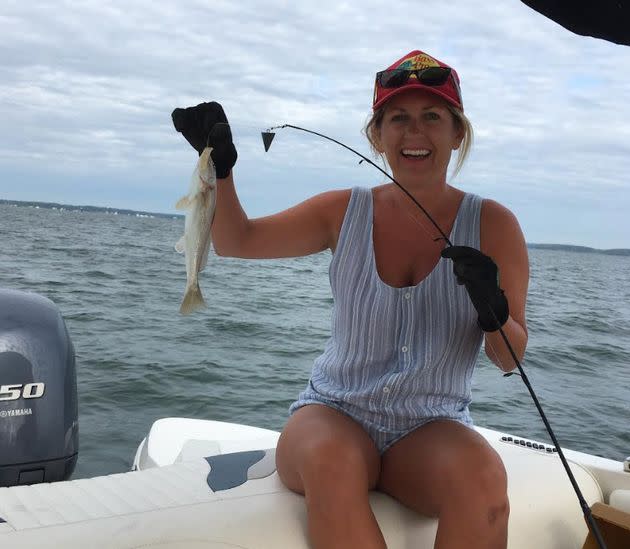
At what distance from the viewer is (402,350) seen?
2.36 metres

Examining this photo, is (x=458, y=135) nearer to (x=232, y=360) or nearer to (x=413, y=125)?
(x=413, y=125)

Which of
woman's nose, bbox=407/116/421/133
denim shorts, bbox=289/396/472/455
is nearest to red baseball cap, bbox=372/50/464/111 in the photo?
woman's nose, bbox=407/116/421/133

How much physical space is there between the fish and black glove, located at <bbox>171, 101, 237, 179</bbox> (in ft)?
0.10

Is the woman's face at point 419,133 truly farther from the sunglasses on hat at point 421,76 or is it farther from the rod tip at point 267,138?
the rod tip at point 267,138

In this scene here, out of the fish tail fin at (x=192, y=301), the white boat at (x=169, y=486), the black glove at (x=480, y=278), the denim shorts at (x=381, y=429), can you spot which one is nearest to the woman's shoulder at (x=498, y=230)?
the black glove at (x=480, y=278)

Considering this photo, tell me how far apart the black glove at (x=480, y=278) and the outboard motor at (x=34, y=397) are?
1.98 m

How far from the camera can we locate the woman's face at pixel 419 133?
2.42 meters

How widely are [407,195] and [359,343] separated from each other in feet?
2.01

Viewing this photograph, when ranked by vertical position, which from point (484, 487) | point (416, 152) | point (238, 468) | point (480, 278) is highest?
point (416, 152)

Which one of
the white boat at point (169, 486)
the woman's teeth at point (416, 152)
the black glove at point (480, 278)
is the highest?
the woman's teeth at point (416, 152)

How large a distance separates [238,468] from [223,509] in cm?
37

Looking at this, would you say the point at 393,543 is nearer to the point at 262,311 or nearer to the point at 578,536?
the point at 578,536

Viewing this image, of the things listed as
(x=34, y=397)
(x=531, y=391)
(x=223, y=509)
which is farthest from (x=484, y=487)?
(x=34, y=397)

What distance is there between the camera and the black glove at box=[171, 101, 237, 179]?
2.22 metres
